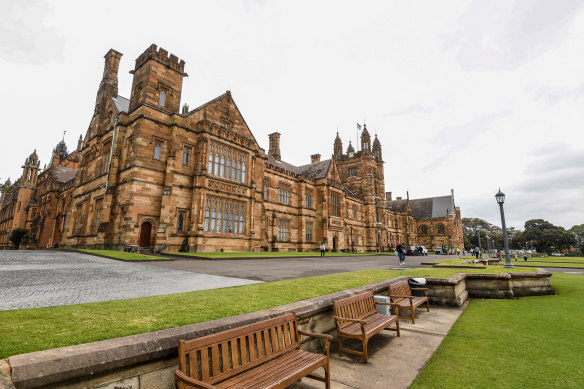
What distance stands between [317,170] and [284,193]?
38.0ft

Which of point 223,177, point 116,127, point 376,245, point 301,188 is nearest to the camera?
point 116,127

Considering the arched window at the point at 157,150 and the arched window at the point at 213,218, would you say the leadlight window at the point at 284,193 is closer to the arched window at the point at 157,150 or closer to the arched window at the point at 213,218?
the arched window at the point at 213,218

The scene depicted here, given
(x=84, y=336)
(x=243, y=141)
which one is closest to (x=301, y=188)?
(x=243, y=141)

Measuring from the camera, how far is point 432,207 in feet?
258

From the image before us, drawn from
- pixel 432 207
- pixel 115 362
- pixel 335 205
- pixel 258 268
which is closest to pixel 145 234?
pixel 258 268

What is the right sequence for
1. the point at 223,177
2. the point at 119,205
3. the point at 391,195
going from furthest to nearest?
the point at 391,195 < the point at 223,177 < the point at 119,205

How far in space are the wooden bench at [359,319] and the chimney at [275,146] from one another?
3909cm

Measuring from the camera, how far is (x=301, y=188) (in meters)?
37.5

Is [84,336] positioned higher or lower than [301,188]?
lower

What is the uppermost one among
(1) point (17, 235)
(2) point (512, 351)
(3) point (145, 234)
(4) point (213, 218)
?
(4) point (213, 218)

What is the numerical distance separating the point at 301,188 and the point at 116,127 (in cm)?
2233

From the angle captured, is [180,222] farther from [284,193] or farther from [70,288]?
[70,288]

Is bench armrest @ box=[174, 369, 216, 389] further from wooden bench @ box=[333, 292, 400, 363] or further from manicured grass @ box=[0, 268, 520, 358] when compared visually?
wooden bench @ box=[333, 292, 400, 363]

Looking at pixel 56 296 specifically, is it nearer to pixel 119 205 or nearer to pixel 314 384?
pixel 314 384
